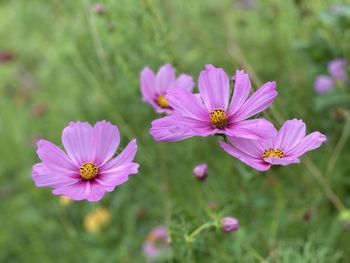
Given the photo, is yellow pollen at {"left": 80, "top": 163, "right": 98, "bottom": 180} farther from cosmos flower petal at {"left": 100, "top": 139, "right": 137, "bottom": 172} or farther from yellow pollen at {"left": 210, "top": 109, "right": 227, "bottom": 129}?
yellow pollen at {"left": 210, "top": 109, "right": 227, "bottom": 129}

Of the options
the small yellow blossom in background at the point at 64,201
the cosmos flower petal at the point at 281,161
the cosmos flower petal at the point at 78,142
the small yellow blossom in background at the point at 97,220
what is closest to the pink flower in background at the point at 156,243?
the small yellow blossom in background at the point at 97,220

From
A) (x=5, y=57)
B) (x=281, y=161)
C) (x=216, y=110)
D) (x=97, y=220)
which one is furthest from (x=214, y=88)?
(x=5, y=57)

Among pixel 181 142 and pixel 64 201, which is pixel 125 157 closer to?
pixel 181 142

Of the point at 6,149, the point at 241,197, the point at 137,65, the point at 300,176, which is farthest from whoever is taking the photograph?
the point at 6,149

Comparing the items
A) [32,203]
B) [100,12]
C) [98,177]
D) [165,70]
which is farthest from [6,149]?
[98,177]

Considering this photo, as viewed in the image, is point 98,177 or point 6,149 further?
point 6,149

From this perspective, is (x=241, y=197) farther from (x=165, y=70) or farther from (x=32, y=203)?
(x=32, y=203)
